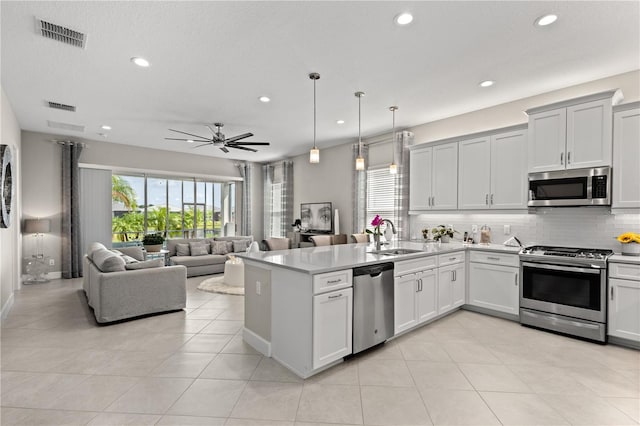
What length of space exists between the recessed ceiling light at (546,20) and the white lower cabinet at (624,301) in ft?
8.03

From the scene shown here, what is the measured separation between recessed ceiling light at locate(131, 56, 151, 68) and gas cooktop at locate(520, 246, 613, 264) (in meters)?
4.88

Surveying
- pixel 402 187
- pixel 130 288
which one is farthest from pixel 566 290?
pixel 130 288

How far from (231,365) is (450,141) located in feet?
14.0

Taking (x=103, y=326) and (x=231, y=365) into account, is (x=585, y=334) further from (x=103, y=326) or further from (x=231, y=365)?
(x=103, y=326)

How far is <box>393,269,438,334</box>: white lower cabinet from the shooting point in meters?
3.17

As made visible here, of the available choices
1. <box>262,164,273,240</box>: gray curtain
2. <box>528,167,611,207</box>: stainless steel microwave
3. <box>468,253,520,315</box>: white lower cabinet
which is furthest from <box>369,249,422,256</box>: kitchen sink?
<box>262,164,273,240</box>: gray curtain

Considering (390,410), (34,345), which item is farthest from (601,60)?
(34,345)

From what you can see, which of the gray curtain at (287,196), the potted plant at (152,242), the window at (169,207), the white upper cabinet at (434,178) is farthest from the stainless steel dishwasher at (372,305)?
the window at (169,207)

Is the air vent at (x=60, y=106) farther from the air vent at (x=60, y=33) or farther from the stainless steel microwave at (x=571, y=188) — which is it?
the stainless steel microwave at (x=571, y=188)

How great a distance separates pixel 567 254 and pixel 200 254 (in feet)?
21.4

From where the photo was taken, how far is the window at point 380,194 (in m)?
6.10

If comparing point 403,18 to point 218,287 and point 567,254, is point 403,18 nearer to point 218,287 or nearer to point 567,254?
point 567,254

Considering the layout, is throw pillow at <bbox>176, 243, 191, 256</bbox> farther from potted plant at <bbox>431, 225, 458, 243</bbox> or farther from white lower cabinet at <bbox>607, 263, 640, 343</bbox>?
white lower cabinet at <bbox>607, 263, 640, 343</bbox>

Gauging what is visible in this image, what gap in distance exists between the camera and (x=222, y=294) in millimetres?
5039
